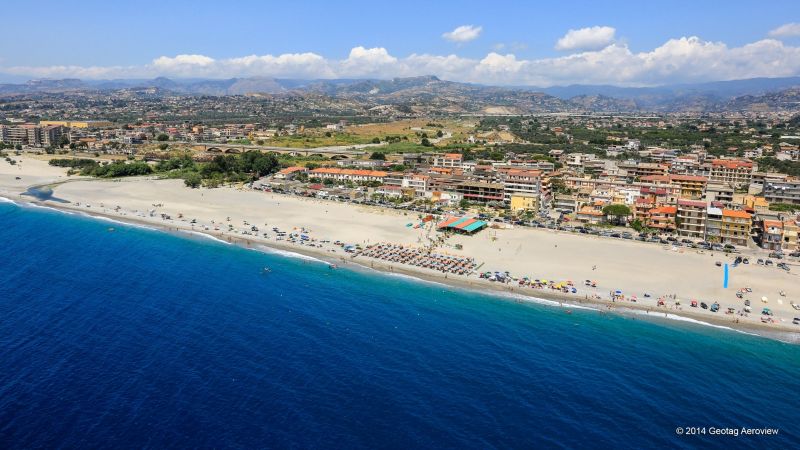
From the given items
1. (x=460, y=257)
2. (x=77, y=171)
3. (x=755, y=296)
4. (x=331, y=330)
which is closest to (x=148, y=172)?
(x=77, y=171)

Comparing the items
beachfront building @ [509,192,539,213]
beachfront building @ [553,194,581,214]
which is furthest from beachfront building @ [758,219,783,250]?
beachfront building @ [509,192,539,213]

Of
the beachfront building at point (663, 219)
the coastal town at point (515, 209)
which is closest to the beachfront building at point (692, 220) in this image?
the coastal town at point (515, 209)

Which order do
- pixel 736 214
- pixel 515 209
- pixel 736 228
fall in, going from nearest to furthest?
pixel 736 228
pixel 736 214
pixel 515 209

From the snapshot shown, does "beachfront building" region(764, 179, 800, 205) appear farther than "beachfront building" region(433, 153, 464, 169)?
No

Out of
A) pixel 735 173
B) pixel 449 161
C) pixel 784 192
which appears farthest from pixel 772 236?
pixel 449 161

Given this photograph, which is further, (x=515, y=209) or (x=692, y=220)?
(x=515, y=209)

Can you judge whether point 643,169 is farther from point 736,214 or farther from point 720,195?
point 736,214

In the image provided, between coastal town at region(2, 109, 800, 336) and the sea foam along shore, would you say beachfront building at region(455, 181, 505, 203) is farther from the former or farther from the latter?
the sea foam along shore
